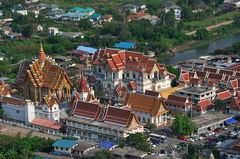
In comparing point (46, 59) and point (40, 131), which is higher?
point (46, 59)

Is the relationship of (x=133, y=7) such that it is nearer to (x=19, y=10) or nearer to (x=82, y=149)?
(x=19, y=10)

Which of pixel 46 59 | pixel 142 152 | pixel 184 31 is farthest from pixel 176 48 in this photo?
pixel 142 152

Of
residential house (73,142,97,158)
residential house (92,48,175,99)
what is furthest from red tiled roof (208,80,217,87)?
residential house (73,142,97,158)

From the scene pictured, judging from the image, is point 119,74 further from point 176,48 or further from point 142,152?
point 176,48

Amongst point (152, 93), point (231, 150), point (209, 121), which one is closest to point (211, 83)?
point (152, 93)

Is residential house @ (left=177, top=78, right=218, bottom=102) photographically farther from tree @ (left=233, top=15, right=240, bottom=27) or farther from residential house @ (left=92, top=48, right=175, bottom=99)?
tree @ (left=233, top=15, right=240, bottom=27)

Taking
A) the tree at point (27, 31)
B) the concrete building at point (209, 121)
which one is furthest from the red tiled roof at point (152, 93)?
the tree at point (27, 31)
